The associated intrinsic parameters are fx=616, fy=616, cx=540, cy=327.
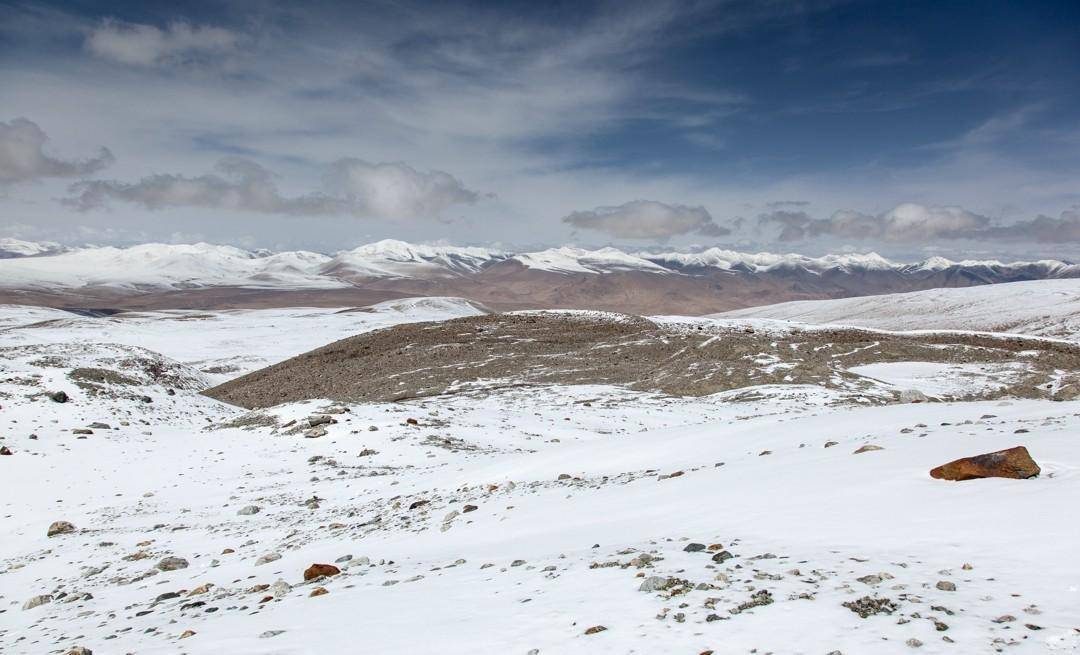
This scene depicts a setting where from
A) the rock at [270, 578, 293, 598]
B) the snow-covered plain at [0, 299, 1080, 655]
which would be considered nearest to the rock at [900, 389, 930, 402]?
the snow-covered plain at [0, 299, 1080, 655]

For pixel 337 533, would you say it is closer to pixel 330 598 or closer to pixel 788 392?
pixel 330 598

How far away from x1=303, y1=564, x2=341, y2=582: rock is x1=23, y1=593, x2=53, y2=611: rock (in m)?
4.73

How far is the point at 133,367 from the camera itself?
3903 cm

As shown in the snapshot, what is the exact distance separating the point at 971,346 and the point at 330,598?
5581 cm

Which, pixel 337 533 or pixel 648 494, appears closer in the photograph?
pixel 648 494

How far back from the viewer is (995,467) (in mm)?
8641

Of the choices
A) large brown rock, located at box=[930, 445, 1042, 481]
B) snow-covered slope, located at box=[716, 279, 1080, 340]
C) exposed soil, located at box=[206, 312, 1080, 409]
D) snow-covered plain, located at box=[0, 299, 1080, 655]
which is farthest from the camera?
snow-covered slope, located at box=[716, 279, 1080, 340]

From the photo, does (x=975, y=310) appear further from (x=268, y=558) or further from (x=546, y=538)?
(x=268, y=558)

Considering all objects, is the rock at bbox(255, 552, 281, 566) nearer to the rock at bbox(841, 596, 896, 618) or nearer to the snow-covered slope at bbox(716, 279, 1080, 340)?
the rock at bbox(841, 596, 896, 618)

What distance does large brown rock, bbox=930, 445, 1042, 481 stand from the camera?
8.48m

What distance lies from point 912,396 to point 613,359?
2209 centimetres

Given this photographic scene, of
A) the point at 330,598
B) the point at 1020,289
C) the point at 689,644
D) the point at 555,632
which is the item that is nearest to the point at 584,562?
the point at 555,632

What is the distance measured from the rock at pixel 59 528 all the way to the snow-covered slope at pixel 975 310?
102m

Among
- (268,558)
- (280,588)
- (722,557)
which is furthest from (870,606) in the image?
(268,558)
